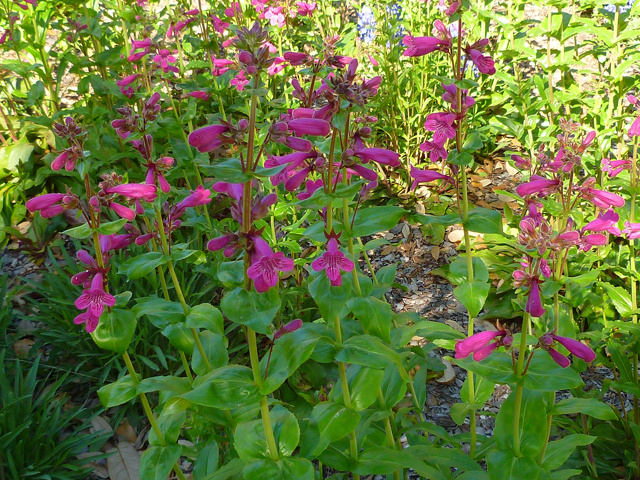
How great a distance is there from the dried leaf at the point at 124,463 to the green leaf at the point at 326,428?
1.55 m

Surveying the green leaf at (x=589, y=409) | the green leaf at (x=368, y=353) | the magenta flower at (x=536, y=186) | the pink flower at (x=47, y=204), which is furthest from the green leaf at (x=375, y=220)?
the pink flower at (x=47, y=204)

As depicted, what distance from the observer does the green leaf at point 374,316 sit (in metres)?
1.73

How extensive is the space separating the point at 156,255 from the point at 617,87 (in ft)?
12.3

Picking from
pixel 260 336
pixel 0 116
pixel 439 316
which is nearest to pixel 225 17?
pixel 0 116

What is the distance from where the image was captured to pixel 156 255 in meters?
1.98

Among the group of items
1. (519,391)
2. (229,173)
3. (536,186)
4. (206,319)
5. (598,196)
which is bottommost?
(519,391)

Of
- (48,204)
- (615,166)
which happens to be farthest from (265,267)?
(615,166)

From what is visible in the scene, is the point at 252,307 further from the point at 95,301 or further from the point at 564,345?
the point at 564,345

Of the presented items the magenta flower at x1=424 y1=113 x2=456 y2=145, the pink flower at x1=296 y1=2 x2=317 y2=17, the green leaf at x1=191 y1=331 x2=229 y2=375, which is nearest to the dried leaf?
the green leaf at x1=191 y1=331 x2=229 y2=375

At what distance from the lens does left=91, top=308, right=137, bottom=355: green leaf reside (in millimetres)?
1777

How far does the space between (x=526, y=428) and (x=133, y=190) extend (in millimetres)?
1645

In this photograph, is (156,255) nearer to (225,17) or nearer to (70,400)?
(70,400)

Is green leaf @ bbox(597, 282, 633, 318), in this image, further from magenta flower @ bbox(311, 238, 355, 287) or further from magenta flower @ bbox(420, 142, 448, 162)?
magenta flower @ bbox(311, 238, 355, 287)

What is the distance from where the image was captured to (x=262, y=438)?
170 cm
